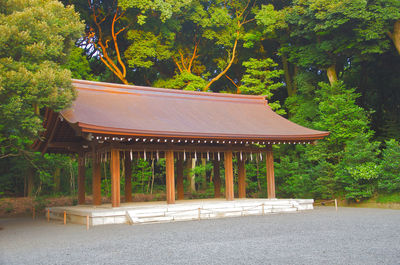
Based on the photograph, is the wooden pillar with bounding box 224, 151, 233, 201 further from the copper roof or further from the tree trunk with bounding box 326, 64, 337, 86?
the tree trunk with bounding box 326, 64, 337, 86

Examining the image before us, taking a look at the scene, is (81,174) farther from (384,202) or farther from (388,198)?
(388,198)

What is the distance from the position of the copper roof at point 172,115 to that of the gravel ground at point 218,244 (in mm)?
3046

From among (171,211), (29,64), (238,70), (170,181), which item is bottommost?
(171,211)

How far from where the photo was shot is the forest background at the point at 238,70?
990 cm

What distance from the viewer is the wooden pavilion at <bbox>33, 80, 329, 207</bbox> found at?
445 inches

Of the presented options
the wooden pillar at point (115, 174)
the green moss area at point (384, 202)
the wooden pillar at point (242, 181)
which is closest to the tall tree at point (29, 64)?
the wooden pillar at point (115, 174)

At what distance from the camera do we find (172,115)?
13.6 metres

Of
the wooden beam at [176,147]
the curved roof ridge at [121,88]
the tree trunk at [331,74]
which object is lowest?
the wooden beam at [176,147]

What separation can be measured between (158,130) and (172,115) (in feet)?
7.90

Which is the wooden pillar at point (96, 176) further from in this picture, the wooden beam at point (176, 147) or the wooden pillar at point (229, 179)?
the wooden pillar at point (229, 179)

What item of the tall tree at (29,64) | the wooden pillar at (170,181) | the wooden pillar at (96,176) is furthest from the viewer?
the wooden pillar at (96,176)

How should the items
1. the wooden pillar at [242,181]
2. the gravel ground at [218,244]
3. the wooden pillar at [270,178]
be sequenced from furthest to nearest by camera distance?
the wooden pillar at [242,181] → the wooden pillar at [270,178] → the gravel ground at [218,244]

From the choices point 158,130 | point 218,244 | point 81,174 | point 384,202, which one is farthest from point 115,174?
point 384,202

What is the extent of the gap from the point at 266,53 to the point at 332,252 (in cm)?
2112
